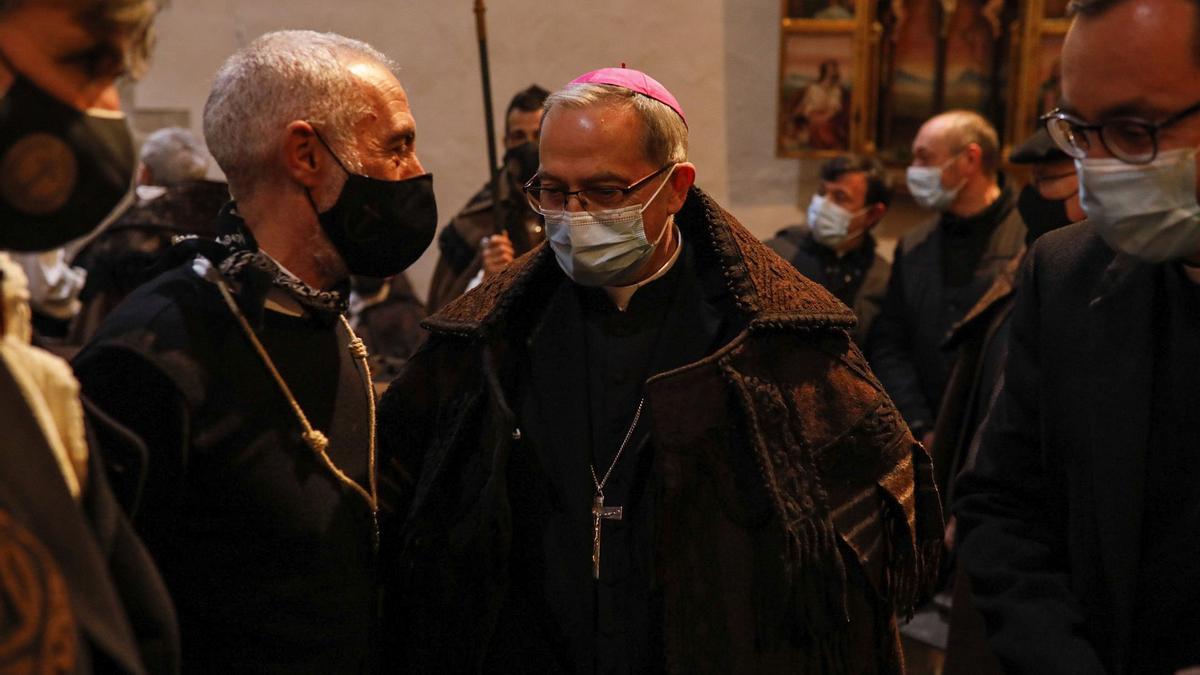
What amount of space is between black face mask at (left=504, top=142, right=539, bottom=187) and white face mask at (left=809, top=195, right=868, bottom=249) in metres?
1.81

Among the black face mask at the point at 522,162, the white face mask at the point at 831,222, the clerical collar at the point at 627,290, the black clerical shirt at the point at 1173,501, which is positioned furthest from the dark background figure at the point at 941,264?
the black clerical shirt at the point at 1173,501

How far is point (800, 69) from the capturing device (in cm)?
774

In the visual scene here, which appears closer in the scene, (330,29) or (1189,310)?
(1189,310)

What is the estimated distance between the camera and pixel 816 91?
774 centimetres

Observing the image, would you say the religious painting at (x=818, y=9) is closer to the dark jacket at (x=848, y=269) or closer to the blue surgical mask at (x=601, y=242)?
the dark jacket at (x=848, y=269)

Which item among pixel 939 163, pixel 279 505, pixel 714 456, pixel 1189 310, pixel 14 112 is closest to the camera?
pixel 14 112

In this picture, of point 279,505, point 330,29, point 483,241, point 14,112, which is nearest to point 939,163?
point 483,241

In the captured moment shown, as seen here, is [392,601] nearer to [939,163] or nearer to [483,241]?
[483,241]

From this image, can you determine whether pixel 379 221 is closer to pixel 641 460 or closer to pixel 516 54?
pixel 641 460

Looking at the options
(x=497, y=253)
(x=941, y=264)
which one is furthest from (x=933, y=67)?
(x=497, y=253)

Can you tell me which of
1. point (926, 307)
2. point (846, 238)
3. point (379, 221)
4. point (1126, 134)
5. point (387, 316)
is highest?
point (1126, 134)

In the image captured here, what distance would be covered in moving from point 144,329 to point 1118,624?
174cm

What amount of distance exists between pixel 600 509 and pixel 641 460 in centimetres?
14

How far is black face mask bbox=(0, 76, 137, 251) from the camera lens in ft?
4.84
